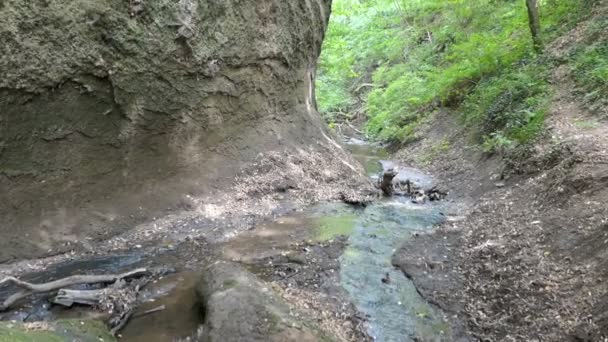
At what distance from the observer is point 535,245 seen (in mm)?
7344

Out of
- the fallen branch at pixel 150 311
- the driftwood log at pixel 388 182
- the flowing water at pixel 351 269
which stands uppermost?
the fallen branch at pixel 150 311

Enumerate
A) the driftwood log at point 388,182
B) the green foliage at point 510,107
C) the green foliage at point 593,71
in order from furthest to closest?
the driftwood log at point 388,182 < the green foliage at point 510,107 < the green foliage at point 593,71

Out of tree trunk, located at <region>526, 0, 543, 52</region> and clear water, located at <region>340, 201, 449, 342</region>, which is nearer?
clear water, located at <region>340, 201, 449, 342</region>

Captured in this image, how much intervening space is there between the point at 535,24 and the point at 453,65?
5336mm

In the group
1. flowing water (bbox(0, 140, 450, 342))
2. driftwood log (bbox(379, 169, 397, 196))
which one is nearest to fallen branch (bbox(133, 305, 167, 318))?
flowing water (bbox(0, 140, 450, 342))

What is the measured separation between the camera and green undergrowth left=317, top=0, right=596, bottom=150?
12.5 m

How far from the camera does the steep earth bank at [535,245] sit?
5.86m

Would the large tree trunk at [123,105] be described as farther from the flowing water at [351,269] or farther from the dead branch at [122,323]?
the dead branch at [122,323]

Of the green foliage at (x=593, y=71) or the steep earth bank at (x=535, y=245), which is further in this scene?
the green foliage at (x=593, y=71)

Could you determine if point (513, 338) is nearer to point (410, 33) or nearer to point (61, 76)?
point (61, 76)

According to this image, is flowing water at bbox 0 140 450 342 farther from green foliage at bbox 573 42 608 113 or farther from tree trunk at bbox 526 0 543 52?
tree trunk at bbox 526 0 543 52

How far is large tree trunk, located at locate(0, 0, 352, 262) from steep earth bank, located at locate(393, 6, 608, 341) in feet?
19.0

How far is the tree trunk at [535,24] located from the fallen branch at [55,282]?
13076 mm

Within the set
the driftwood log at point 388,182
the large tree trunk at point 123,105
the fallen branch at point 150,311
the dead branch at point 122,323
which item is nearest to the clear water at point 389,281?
the driftwood log at point 388,182
